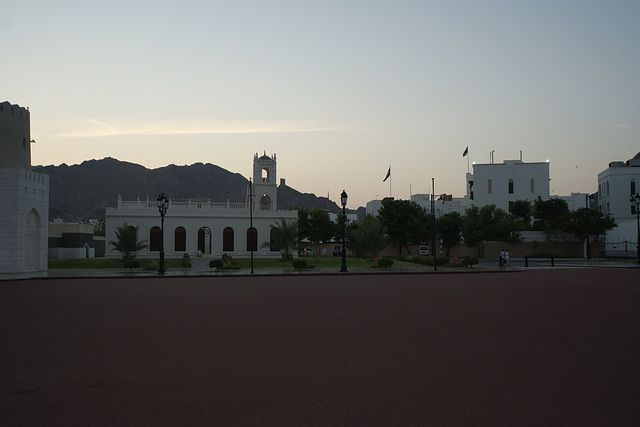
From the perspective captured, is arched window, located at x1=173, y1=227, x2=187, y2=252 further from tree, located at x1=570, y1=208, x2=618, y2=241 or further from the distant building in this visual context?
tree, located at x1=570, y1=208, x2=618, y2=241

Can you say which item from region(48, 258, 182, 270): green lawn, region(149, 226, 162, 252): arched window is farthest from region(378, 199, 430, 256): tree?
region(48, 258, 182, 270): green lawn

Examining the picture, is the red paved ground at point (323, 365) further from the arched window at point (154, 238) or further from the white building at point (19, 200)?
the arched window at point (154, 238)

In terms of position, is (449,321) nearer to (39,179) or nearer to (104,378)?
(104,378)

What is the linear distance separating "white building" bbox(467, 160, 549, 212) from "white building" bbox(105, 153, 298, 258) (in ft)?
120

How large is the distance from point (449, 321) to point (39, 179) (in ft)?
98.9

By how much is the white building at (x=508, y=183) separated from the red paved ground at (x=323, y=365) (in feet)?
219

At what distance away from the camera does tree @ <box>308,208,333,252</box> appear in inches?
2913

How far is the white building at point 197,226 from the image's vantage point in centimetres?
5031

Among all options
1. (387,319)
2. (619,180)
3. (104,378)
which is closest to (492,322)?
(387,319)

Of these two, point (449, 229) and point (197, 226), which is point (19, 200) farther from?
point (449, 229)

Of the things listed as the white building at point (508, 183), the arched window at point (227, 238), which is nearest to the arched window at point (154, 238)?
the arched window at point (227, 238)

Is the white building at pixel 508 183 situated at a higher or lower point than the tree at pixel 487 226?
higher

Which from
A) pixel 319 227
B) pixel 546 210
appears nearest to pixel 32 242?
pixel 319 227

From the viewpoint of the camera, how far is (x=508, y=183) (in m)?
78.8
